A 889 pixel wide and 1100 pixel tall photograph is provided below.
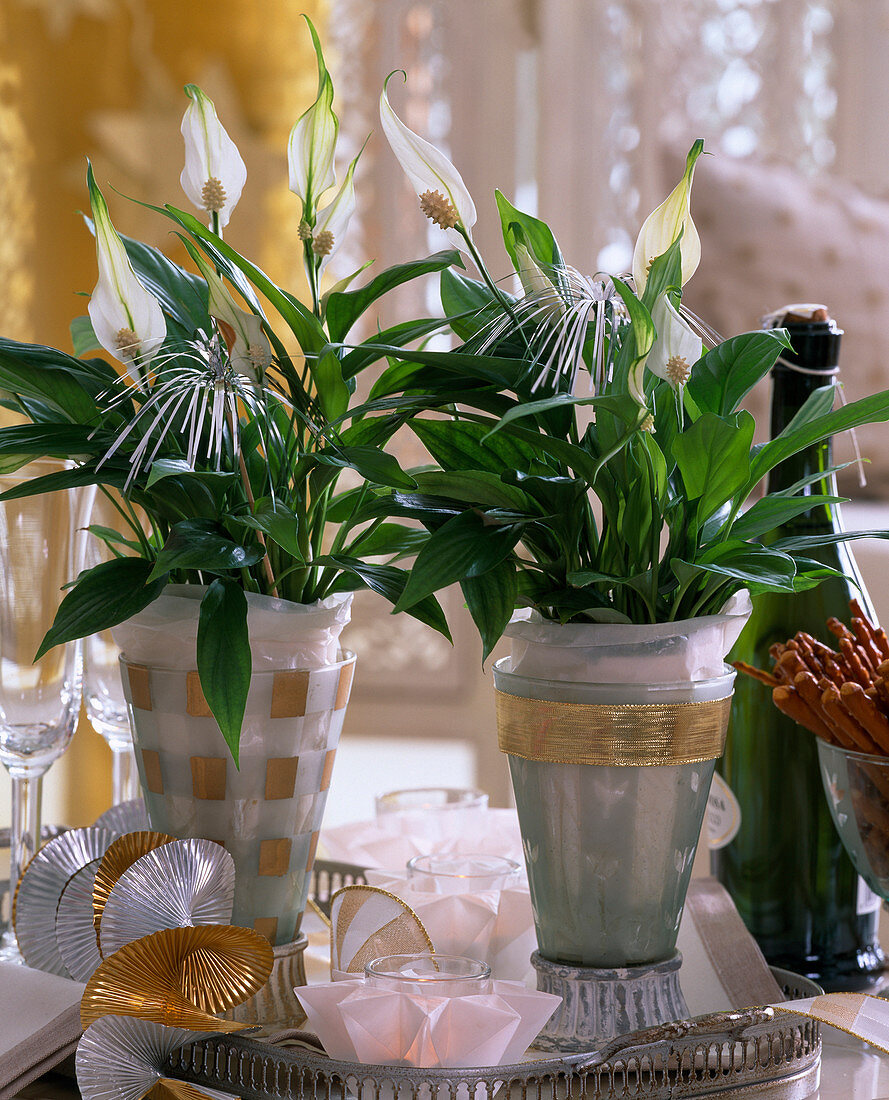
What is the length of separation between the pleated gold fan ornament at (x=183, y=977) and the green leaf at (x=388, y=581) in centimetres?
14

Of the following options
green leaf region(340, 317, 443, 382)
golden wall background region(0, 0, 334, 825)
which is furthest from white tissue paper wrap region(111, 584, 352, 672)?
golden wall background region(0, 0, 334, 825)

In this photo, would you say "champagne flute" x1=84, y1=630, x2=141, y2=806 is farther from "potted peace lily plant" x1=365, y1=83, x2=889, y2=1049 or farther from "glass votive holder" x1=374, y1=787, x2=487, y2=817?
"potted peace lily plant" x1=365, y1=83, x2=889, y2=1049

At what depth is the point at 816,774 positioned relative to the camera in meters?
0.67

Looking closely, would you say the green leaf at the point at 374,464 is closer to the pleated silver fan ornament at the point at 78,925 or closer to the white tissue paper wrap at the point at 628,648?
the white tissue paper wrap at the point at 628,648

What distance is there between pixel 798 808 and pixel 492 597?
310 millimetres

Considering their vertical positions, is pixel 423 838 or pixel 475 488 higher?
pixel 475 488

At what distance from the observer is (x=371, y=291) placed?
1.64 feet

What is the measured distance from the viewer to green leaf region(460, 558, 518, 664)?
452 millimetres

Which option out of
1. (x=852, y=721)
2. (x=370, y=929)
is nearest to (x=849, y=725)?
(x=852, y=721)

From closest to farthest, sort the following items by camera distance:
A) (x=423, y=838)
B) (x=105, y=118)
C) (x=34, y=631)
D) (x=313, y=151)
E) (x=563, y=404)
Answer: (x=563, y=404)
(x=313, y=151)
(x=34, y=631)
(x=423, y=838)
(x=105, y=118)

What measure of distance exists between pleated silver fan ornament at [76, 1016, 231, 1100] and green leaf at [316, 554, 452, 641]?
0.18 metres

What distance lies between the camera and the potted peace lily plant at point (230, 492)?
Result: 0.47 meters

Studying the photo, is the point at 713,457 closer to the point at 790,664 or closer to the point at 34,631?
the point at 790,664

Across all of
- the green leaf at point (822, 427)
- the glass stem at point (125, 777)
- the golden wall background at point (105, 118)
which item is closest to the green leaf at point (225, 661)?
the green leaf at point (822, 427)
